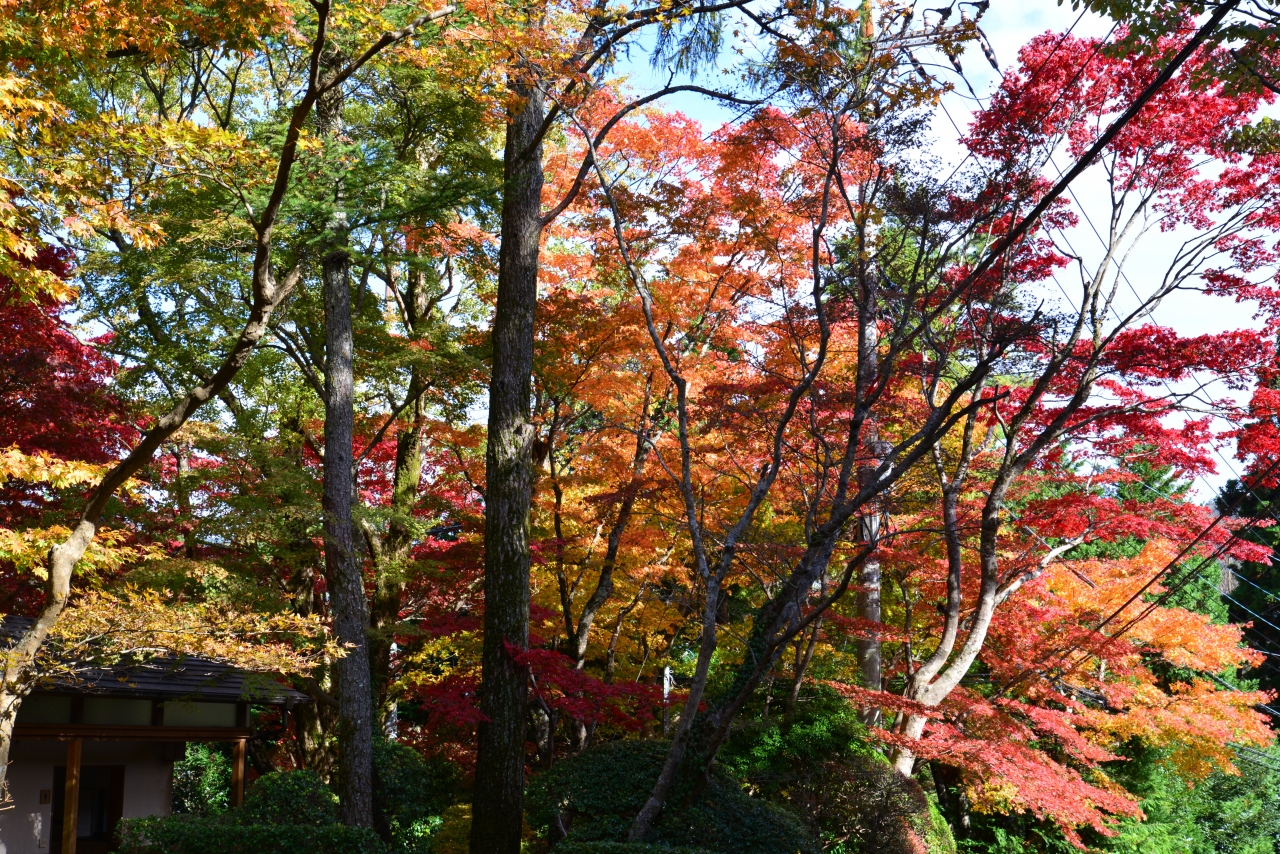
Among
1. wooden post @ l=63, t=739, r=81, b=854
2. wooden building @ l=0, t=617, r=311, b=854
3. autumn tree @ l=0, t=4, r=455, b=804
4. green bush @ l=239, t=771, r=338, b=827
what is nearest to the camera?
autumn tree @ l=0, t=4, r=455, b=804

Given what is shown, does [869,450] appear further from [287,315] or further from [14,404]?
[14,404]

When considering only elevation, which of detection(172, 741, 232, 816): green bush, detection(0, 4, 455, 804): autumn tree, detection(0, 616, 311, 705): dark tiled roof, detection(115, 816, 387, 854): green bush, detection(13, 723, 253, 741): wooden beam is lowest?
detection(172, 741, 232, 816): green bush

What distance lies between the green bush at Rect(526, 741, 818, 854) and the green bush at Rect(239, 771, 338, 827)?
233cm

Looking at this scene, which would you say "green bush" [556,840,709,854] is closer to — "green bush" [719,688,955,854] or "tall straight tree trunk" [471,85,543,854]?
"tall straight tree trunk" [471,85,543,854]

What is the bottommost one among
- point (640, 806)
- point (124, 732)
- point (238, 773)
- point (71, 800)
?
point (238, 773)

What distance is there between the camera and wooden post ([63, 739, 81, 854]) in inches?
369

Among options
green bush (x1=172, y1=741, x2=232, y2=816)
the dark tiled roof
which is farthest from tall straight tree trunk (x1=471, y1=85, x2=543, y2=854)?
green bush (x1=172, y1=741, x2=232, y2=816)

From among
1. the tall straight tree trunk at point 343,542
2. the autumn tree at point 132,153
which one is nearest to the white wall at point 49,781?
the tall straight tree trunk at point 343,542

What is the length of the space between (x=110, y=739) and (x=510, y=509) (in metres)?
6.34

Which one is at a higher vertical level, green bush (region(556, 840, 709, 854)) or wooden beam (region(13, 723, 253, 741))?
wooden beam (region(13, 723, 253, 741))

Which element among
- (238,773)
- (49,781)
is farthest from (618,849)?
(49,781)

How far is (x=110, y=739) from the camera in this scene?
34.8 ft

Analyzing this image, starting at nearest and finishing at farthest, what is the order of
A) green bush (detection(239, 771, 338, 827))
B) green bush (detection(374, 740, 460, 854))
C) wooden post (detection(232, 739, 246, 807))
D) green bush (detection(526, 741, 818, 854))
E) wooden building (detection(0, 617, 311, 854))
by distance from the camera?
green bush (detection(526, 741, 818, 854)), green bush (detection(239, 771, 338, 827)), wooden building (detection(0, 617, 311, 854)), green bush (detection(374, 740, 460, 854)), wooden post (detection(232, 739, 246, 807))

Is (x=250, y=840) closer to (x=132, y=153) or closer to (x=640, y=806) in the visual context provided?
(x=640, y=806)
